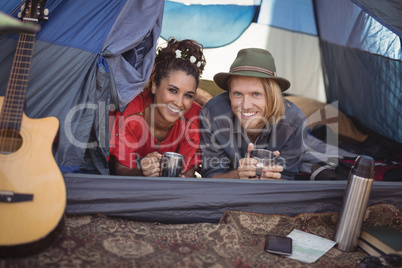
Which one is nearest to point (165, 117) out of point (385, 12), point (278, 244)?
point (278, 244)

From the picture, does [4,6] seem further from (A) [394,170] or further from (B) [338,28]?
(B) [338,28]

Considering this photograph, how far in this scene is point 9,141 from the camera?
1.37 metres

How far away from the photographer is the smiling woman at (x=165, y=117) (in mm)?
1991

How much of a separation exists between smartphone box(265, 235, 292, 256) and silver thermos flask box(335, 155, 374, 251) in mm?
221

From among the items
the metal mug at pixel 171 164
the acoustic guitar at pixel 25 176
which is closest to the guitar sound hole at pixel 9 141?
the acoustic guitar at pixel 25 176

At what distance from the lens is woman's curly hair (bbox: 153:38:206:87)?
213 centimetres

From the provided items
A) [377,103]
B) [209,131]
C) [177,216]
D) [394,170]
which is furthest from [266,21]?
[177,216]

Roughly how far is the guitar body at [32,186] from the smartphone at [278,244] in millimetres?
763

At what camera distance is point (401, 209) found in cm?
178

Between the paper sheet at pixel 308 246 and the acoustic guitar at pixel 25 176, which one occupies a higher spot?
the acoustic guitar at pixel 25 176

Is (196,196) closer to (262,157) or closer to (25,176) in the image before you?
(262,157)

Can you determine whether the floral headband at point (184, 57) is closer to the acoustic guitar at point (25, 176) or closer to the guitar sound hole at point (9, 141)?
the acoustic guitar at point (25, 176)

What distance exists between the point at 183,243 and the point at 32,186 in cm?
56

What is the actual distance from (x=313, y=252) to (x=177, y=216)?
55cm
